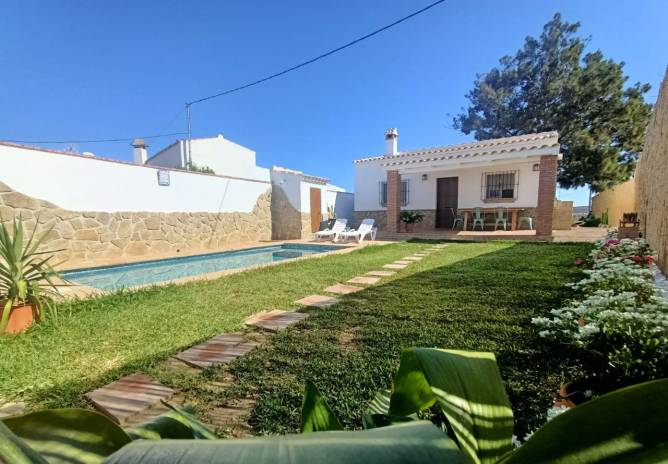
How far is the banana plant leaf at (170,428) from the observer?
1.47 ft

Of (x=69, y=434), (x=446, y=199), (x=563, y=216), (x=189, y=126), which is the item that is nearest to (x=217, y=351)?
(x=69, y=434)

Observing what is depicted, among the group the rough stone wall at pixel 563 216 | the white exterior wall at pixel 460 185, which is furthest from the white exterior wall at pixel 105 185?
the rough stone wall at pixel 563 216

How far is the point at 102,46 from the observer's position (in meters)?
17.2

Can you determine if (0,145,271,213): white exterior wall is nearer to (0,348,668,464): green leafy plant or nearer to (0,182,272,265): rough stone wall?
(0,182,272,265): rough stone wall

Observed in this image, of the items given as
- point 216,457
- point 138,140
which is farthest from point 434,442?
point 138,140

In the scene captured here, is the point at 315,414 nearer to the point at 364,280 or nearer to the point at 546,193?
the point at 364,280

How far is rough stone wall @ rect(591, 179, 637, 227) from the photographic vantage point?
12.3 meters

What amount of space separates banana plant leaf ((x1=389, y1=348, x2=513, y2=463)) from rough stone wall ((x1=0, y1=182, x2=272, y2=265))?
8.02 metres

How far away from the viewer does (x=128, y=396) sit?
196 cm

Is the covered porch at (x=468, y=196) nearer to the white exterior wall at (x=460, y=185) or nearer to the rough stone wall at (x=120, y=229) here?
the white exterior wall at (x=460, y=185)

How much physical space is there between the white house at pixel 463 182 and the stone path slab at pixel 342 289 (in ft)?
26.2

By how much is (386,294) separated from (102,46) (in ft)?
72.0

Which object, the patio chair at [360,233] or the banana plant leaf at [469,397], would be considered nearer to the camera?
the banana plant leaf at [469,397]

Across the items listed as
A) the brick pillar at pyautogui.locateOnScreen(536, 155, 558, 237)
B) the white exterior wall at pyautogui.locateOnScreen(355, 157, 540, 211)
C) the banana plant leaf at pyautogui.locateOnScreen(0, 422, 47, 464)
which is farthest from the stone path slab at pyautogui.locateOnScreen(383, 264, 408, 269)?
the white exterior wall at pyautogui.locateOnScreen(355, 157, 540, 211)
